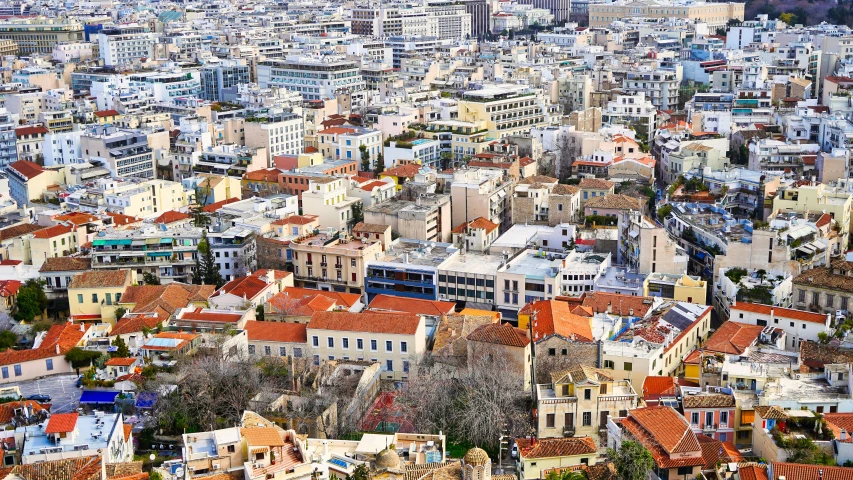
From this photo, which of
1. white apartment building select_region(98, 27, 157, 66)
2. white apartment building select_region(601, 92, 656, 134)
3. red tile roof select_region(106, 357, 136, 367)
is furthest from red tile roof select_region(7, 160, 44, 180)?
white apartment building select_region(98, 27, 157, 66)

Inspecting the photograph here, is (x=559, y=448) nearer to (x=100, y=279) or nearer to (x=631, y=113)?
(x=100, y=279)

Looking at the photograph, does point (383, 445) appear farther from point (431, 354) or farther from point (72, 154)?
point (72, 154)

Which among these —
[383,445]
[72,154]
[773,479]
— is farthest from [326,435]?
[72,154]

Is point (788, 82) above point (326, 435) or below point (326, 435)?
above

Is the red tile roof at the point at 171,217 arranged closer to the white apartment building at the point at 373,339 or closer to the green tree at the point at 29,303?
the green tree at the point at 29,303

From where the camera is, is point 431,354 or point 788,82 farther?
point 788,82

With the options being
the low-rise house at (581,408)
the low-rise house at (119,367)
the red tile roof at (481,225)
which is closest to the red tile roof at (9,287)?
the low-rise house at (119,367)

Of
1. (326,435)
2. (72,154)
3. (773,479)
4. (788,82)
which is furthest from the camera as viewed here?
(788,82)
